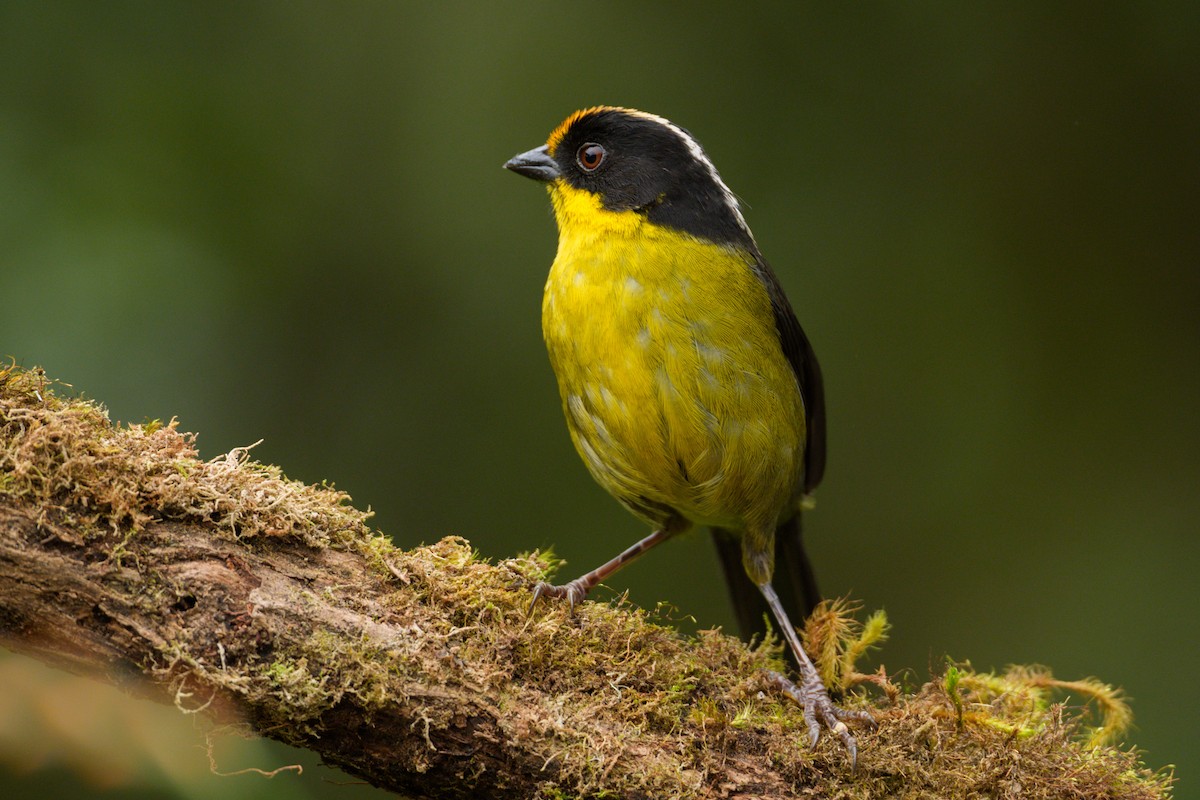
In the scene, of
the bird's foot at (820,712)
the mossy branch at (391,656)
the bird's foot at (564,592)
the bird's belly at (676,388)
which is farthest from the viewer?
the bird's belly at (676,388)

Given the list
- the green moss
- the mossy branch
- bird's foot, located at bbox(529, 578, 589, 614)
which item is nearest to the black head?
bird's foot, located at bbox(529, 578, 589, 614)

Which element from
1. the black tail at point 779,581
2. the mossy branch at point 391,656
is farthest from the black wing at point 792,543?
the mossy branch at point 391,656

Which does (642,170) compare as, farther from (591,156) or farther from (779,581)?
(779,581)

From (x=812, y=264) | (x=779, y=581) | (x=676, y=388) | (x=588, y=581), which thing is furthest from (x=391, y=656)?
(x=812, y=264)

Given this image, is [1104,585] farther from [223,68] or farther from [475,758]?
[223,68]

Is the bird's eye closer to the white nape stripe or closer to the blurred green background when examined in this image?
the white nape stripe

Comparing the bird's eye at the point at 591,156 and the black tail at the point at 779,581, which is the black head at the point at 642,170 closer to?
the bird's eye at the point at 591,156
